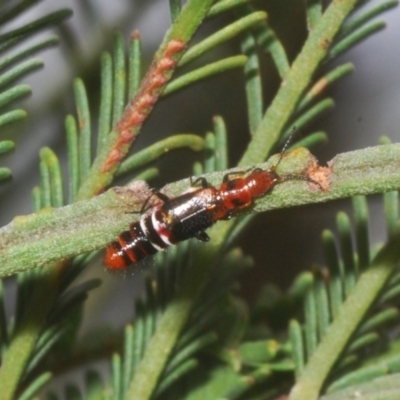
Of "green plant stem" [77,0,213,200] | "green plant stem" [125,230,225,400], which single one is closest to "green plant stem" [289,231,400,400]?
"green plant stem" [125,230,225,400]

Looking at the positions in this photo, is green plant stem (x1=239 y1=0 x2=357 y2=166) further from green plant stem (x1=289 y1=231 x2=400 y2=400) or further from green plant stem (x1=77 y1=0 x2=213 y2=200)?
green plant stem (x1=289 y1=231 x2=400 y2=400)

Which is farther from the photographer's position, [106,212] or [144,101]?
[144,101]

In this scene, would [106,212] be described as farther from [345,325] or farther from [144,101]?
[345,325]

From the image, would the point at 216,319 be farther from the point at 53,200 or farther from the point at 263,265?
the point at 263,265

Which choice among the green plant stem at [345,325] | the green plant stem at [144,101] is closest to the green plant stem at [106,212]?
the green plant stem at [144,101]

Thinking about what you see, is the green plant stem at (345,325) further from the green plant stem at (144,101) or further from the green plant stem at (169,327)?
the green plant stem at (144,101)

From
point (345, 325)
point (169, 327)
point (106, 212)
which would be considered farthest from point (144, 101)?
point (345, 325)

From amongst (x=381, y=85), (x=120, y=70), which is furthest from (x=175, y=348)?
(x=381, y=85)
